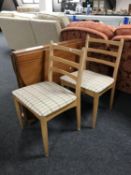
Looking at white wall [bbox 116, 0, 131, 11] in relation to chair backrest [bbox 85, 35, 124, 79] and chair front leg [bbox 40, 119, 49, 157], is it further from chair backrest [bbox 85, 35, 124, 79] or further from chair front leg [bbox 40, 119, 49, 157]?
chair front leg [bbox 40, 119, 49, 157]

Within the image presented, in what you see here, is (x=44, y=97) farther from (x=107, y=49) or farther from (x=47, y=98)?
(x=107, y=49)

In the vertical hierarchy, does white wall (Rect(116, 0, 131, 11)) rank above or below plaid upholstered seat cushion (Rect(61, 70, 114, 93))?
above

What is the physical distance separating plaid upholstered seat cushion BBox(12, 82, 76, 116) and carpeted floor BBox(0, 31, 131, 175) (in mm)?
432

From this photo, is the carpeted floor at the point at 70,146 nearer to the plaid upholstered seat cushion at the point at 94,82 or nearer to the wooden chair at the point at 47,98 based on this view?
the wooden chair at the point at 47,98

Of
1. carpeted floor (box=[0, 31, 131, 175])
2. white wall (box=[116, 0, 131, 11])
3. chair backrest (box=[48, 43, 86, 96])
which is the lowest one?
carpeted floor (box=[0, 31, 131, 175])

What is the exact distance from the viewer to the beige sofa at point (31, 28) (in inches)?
107

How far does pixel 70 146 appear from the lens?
1559 millimetres

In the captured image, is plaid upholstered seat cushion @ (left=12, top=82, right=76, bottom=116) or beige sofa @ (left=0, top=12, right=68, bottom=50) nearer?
plaid upholstered seat cushion @ (left=12, top=82, right=76, bottom=116)

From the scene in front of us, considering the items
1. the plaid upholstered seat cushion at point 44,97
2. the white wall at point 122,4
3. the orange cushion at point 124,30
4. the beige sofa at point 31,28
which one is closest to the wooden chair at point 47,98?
the plaid upholstered seat cushion at point 44,97

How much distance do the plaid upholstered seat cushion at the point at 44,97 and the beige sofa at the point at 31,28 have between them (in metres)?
1.39

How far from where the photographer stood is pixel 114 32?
2.02 meters

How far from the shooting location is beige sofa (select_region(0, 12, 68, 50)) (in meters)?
2.73

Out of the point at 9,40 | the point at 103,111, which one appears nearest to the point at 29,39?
the point at 9,40

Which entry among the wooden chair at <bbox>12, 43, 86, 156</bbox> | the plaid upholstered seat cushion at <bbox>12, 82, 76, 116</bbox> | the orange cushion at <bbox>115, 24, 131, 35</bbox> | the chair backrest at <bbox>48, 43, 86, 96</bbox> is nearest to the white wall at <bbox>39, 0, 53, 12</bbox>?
the orange cushion at <bbox>115, 24, 131, 35</bbox>
